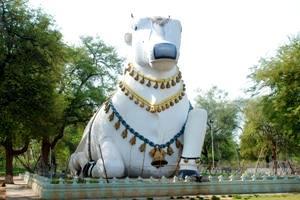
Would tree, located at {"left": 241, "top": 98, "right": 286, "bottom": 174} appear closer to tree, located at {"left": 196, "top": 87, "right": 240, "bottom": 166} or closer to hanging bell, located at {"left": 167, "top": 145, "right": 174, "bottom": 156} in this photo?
tree, located at {"left": 196, "top": 87, "right": 240, "bottom": 166}

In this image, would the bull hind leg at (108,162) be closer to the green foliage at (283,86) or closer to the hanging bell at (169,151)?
the hanging bell at (169,151)

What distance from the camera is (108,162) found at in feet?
56.5

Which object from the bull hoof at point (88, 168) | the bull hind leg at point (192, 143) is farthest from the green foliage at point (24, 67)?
the bull hind leg at point (192, 143)

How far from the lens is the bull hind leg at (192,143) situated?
17.4m

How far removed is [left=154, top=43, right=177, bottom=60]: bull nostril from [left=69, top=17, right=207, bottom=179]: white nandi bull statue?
0.31 meters

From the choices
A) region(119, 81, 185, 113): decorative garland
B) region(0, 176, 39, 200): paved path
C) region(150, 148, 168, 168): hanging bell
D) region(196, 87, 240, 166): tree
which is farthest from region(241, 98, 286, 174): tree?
region(150, 148, 168, 168): hanging bell

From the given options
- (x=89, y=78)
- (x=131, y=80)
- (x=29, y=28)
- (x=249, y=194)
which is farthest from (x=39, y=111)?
(x=89, y=78)

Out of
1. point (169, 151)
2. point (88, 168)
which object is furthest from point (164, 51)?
point (88, 168)

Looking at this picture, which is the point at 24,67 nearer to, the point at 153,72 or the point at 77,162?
the point at 77,162

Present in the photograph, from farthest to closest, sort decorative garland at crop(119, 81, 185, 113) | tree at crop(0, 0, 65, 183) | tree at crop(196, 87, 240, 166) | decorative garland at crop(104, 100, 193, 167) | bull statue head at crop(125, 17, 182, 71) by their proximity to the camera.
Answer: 1. tree at crop(196, 87, 240, 166)
2. tree at crop(0, 0, 65, 183)
3. decorative garland at crop(119, 81, 185, 113)
4. decorative garland at crop(104, 100, 193, 167)
5. bull statue head at crop(125, 17, 182, 71)

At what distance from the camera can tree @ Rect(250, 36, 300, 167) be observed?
22328 millimetres

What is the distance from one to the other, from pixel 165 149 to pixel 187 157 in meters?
0.84

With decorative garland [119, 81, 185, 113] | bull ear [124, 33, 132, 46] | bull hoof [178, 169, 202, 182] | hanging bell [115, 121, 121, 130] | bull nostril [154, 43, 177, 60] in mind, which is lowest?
bull hoof [178, 169, 202, 182]

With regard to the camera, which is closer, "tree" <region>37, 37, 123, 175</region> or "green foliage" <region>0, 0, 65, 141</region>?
"green foliage" <region>0, 0, 65, 141</region>
